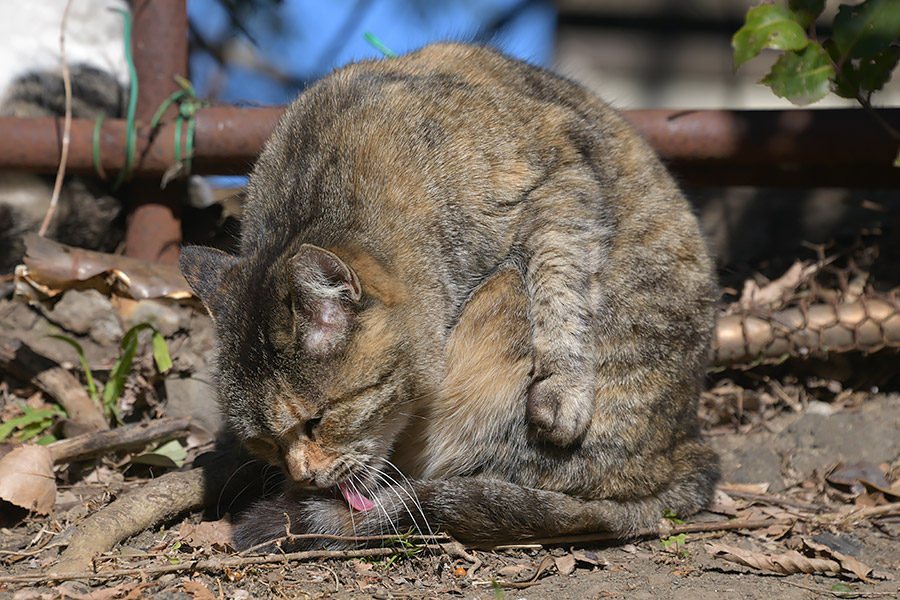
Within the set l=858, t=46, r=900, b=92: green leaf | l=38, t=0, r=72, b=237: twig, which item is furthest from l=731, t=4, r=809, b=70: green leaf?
l=38, t=0, r=72, b=237: twig

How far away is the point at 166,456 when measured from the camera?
3156 mm

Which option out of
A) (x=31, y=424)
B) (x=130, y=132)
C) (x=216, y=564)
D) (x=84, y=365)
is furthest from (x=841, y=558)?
(x=130, y=132)

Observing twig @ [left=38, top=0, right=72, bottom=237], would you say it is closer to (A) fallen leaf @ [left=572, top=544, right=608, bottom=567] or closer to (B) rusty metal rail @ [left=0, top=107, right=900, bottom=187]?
(B) rusty metal rail @ [left=0, top=107, right=900, bottom=187]

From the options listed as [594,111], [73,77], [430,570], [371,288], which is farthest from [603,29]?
[430,570]

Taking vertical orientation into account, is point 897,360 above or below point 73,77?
below

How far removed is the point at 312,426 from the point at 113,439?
1.11 m

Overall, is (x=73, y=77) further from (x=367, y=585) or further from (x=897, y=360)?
(x=897, y=360)

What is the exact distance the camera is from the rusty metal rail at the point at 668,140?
380 centimetres

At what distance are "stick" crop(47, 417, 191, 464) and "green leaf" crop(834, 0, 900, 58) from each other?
3.14 meters

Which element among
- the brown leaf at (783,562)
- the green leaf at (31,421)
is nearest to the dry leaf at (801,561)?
the brown leaf at (783,562)

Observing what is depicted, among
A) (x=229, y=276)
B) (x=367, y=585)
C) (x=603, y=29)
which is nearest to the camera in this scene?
(x=367, y=585)

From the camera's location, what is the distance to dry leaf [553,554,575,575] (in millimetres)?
2557

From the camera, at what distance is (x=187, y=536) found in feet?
8.86

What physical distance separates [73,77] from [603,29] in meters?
3.85
